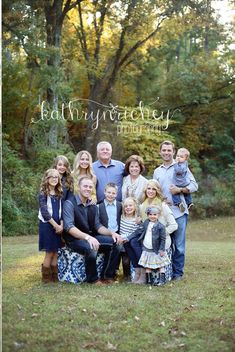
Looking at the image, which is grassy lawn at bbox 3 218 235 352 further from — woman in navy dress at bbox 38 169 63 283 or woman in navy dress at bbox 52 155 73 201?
woman in navy dress at bbox 52 155 73 201

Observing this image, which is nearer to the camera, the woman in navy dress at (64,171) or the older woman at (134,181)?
the woman in navy dress at (64,171)

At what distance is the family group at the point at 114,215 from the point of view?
5.54m

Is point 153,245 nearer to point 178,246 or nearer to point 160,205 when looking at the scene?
point 160,205

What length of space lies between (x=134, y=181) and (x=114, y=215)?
1.65 ft

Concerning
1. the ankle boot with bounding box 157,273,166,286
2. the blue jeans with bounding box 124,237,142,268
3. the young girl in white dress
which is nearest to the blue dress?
the blue jeans with bounding box 124,237,142,268

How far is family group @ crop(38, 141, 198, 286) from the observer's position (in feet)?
18.2

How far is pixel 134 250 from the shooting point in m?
5.68

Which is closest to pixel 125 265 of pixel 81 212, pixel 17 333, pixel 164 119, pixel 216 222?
pixel 81 212

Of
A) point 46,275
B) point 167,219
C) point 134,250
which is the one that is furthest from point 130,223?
point 46,275

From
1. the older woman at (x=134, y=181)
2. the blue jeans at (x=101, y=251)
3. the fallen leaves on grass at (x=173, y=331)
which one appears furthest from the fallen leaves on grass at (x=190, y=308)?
the older woman at (x=134, y=181)

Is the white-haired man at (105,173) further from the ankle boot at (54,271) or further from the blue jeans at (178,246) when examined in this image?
the ankle boot at (54,271)

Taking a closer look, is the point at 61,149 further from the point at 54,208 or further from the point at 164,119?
the point at 54,208

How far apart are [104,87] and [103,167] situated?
1114 centimetres

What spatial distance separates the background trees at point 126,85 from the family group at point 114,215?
4.11 meters
